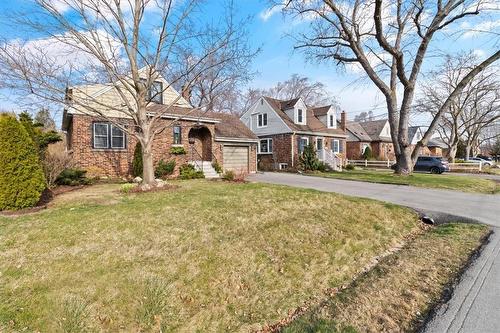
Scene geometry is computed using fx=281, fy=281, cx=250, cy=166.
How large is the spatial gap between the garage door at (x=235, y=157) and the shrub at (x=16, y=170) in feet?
44.0

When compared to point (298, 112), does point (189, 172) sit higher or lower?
lower

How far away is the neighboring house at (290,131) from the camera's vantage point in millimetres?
25891

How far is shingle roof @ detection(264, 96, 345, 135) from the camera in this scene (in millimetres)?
26486

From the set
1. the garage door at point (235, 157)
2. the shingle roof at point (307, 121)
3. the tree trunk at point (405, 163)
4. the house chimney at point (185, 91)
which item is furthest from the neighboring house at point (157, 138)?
the tree trunk at point (405, 163)

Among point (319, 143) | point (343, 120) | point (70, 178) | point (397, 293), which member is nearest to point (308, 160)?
point (319, 143)

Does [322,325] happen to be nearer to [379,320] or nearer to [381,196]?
[379,320]

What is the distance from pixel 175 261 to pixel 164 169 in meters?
11.1

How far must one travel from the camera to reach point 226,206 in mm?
7754

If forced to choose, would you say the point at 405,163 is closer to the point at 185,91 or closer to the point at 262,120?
the point at 262,120

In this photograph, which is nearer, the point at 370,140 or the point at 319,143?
the point at 319,143

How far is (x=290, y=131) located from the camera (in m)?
25.3

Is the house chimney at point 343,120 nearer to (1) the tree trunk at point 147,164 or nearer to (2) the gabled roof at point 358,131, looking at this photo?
(2) the gabled roof at point 358,131

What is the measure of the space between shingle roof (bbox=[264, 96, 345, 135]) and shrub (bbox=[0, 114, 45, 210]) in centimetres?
2070

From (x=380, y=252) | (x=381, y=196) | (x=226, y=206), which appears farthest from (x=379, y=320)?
(x=381, y=196)
